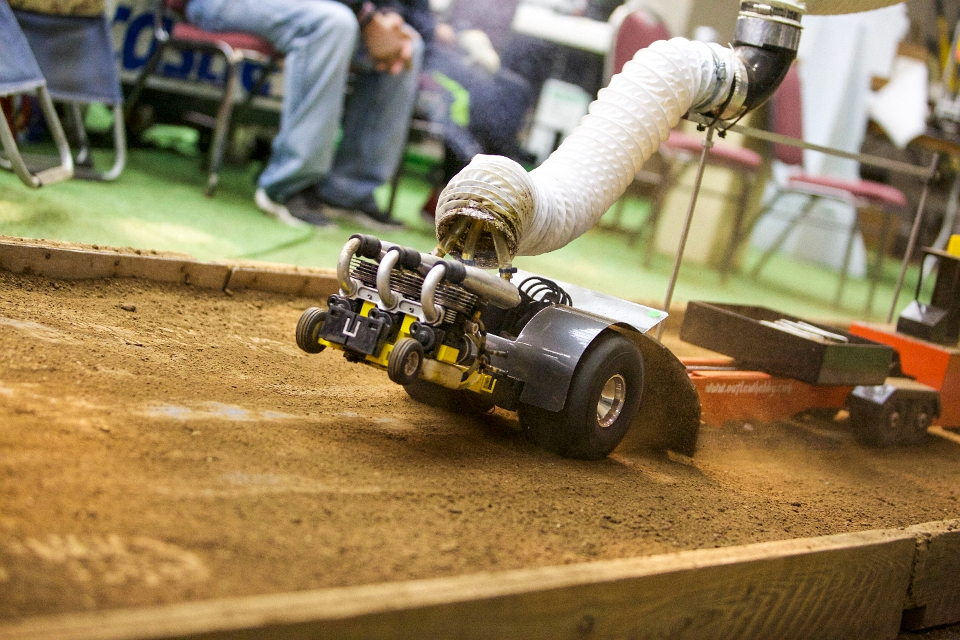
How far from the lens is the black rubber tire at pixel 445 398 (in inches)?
104

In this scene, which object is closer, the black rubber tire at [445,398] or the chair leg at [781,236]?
the black rubber tire at [445,398]

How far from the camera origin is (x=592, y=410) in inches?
93.2

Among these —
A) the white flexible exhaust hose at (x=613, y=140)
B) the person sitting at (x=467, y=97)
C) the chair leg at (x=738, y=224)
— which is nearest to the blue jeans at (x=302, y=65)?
the person sitting at (x=467, y=97)

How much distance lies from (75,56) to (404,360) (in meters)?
2.95

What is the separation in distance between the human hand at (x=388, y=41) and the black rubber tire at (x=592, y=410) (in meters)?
2.93

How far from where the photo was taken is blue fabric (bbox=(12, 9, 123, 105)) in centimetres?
399

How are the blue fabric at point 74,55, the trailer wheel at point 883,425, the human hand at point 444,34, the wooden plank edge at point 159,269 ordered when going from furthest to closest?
the human hand at point 444,34 < the blue fabric at point 74,55 < the trailer wheel at point 883,425 < the wooden plank edge at point 159,269

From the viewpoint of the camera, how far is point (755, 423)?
3471 mm

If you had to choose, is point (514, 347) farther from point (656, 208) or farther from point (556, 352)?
point (656, 208)

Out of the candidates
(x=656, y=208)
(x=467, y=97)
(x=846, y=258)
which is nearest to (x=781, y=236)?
(x=846, y=258)

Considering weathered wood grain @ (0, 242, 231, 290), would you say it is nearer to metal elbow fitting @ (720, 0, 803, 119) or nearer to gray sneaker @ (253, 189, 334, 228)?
gray sneaker @ (253, 189, 334, 228)

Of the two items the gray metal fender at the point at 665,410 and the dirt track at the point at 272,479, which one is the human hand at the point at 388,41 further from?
the gray metal fender at the point at 665,410

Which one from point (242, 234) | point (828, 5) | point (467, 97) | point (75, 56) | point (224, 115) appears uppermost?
point (828, 5)

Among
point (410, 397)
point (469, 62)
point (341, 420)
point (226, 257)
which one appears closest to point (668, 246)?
point (469, 62)
